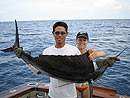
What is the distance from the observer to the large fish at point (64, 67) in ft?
4.93

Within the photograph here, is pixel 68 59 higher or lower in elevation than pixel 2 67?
higher

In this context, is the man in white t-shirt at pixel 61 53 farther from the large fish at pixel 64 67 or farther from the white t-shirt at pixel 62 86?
the large fish at pixel 64 67

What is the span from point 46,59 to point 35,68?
7.9 inches

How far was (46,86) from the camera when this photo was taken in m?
3.05

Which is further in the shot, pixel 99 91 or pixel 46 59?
pixel 99 91

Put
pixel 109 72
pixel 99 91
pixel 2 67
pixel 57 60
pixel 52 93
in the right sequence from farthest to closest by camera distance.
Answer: pixel 2 67 < pixel 109 72 < pixel 99 91 < pixel 52 93 < pixel 57 60

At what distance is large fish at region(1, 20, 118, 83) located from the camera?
1.50m

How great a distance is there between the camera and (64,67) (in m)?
1.51

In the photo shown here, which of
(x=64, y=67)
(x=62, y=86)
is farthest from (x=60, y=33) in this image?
(x=62, y=86)

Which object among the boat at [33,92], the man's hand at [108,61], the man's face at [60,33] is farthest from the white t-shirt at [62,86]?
the boat at [33,92]

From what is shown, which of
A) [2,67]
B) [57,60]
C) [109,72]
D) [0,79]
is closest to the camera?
[57,60]

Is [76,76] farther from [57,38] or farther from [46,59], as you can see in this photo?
[57,38]

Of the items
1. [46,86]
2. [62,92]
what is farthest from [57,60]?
[46,86]

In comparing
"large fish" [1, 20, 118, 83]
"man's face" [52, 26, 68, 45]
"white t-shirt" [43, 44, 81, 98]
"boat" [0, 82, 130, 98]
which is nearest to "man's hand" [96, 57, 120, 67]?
"large fish" [1, 20, 118, 83]
